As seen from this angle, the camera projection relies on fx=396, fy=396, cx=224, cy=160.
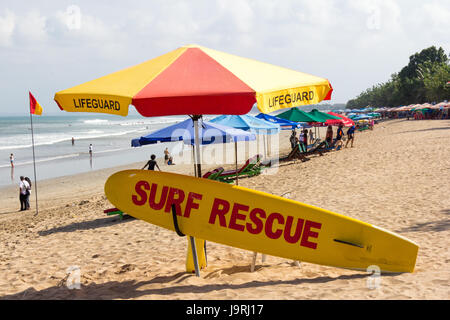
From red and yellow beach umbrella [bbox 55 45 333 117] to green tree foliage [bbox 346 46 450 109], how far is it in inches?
2292

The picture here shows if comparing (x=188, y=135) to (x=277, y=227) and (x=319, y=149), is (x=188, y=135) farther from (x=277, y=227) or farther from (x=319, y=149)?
(x=319, y=149)

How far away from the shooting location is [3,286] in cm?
517

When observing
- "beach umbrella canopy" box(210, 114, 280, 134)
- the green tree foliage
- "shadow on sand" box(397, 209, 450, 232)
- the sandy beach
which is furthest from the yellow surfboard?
the green tree foliage

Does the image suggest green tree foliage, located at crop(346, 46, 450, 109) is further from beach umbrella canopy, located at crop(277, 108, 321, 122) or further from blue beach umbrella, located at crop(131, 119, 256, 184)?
blue beach umbrella, located at crop(131, 119, 256, 184)

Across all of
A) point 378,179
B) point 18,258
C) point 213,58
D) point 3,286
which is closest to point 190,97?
point 213,58

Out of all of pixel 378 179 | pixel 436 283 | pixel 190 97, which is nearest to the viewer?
pixel 190 97

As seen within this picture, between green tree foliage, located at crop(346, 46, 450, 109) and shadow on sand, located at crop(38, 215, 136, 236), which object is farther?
green tree foliage, located at crop(346, 46, 450, 109)

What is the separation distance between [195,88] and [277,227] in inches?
75.8

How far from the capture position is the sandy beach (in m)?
4.25

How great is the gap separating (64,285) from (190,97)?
307 cm

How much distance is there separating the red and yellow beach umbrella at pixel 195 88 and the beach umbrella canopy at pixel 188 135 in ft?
11.8

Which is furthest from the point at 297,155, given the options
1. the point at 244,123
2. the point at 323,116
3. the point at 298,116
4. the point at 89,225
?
the point at 89,225

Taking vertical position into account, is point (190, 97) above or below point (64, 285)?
above
